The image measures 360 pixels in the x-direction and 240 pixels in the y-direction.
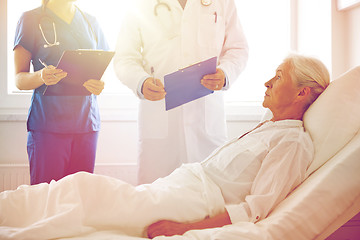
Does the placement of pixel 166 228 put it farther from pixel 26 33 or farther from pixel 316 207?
pixel 26 33

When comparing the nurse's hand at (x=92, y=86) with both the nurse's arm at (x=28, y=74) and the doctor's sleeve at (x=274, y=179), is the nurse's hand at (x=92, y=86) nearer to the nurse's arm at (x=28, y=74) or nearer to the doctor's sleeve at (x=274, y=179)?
the nurse's arm at (x=28, y=74)

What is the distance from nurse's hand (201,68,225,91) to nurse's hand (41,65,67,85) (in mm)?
638

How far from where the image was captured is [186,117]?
70.6 inches

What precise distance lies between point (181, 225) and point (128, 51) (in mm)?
1001

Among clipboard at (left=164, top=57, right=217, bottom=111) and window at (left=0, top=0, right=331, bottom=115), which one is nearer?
clipboard at (left=164, top=57, right=217, bottom=111)

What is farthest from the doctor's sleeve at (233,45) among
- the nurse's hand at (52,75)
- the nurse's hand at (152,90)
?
the nurse's hand at (52,75)

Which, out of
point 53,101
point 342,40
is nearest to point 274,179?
point 53,101

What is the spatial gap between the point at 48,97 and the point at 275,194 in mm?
1247

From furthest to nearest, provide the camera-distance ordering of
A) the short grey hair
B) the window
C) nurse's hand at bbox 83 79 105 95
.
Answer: the window, nurse's hand at bbox 83 79 105 95, the short grey hair

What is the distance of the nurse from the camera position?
175 centimetres

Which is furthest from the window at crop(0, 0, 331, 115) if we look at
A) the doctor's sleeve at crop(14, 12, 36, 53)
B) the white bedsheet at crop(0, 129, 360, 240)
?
the white bedsheet at crop(0, 129, 360, 240)

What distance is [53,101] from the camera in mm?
1826

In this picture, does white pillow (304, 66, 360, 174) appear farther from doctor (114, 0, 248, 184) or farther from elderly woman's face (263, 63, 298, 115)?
doctor (114, 0, 248, 184)

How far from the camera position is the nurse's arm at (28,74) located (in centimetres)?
161
